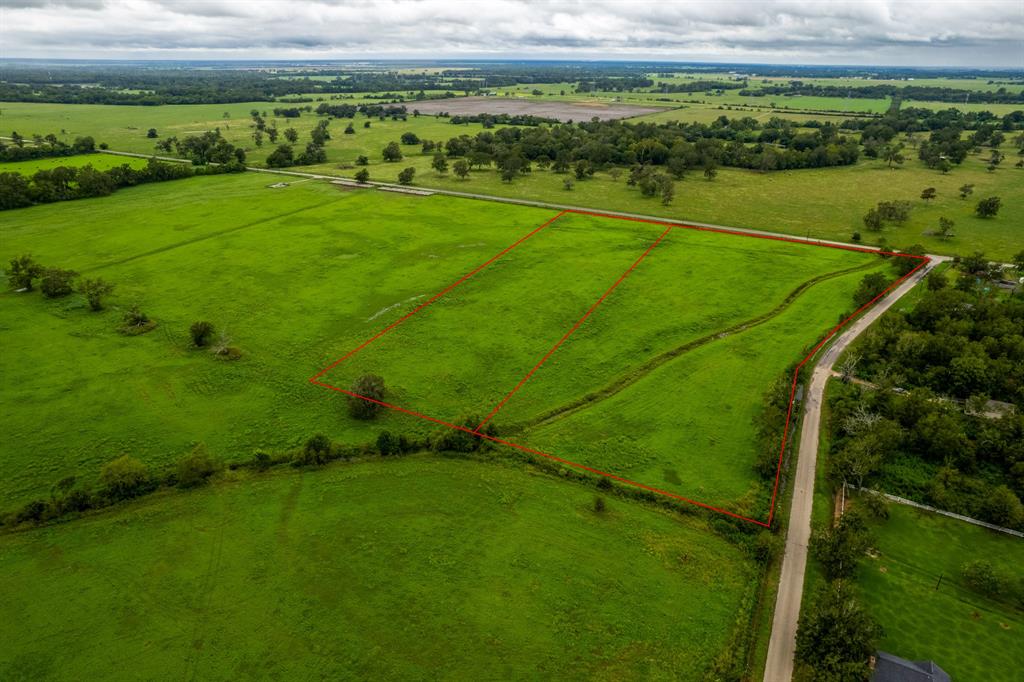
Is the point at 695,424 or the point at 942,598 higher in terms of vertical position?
the point at 695,424

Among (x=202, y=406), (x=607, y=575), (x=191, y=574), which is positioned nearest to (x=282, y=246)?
(x=202, y=406)

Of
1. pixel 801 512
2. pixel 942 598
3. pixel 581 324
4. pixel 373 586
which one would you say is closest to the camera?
pixel 942 598

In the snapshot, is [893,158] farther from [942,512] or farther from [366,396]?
[366,396]

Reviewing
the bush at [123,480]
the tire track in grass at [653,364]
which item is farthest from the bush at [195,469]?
the tire track in grass at [653,364]

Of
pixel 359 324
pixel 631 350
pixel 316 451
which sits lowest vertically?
pixel 316 451

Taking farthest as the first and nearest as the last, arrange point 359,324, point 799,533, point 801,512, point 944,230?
point 944,230
point 359,324
point 801,512
point 799,533

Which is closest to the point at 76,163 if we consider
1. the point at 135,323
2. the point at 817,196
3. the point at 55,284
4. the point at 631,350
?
the point at 55,284

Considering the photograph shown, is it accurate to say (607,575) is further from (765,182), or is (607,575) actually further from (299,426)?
(765,182)

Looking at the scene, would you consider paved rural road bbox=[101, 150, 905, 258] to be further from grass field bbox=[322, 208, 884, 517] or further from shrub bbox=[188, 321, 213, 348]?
shrub bbox=[188, 321, 213, 348]

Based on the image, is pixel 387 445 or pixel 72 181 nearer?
pixel 387 445
